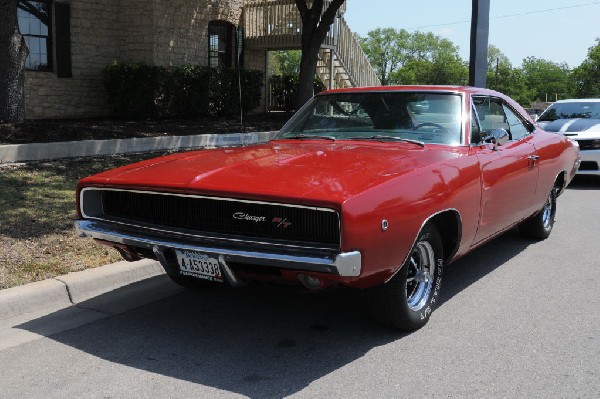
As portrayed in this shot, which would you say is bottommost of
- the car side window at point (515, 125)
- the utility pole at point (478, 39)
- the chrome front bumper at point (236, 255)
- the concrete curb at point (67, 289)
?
the concrete curb at point (67, 289)

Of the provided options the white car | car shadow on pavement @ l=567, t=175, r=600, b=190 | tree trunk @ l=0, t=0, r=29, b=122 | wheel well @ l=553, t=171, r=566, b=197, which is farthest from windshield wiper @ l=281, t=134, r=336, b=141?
car shadow on pavement @ l=567, t=175, r=600, b=190

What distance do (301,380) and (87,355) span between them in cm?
133

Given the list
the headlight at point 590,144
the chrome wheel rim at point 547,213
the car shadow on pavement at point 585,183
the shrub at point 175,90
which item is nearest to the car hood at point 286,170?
the chrome wheel rim at point 547,213

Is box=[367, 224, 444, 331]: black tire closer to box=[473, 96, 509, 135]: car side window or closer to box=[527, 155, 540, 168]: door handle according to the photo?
box=[473, 96, 509, 135]: car side window

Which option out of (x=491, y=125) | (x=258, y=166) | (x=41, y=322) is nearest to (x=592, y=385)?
(x=258, y=166)

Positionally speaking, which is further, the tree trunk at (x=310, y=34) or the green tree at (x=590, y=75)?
the green tree at (x=590, y=75)

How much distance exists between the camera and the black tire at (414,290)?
3.96 metres

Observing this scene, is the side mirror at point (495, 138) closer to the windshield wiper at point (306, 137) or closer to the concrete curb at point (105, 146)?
the windshield wiper at point (306, 137)

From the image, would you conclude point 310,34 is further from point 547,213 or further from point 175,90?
point 547,213

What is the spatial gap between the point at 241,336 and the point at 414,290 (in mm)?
1198

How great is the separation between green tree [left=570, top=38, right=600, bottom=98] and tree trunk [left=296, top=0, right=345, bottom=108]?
2494 inches

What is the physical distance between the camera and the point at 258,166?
411cm

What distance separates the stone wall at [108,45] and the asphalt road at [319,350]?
11877 mm

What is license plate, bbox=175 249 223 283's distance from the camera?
3729 millimetres
